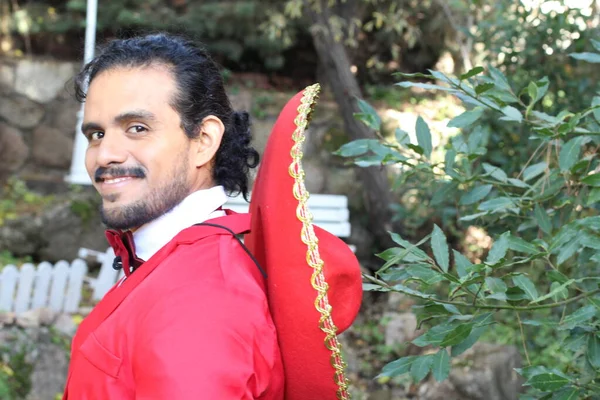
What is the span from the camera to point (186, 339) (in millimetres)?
1193

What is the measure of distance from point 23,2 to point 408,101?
4.35m

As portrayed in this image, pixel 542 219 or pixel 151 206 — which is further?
pixel 542 219

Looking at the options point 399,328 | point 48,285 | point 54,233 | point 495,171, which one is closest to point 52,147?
point 54,233

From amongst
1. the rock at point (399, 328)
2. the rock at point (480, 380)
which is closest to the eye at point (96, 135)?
the rock at point (480, 380)

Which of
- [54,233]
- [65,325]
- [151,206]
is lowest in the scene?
[65,325]

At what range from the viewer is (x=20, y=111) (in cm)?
835

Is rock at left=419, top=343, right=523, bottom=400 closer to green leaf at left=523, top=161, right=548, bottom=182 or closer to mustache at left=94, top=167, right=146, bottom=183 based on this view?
green leaf at left=523, top=161, right=548, bottom=182

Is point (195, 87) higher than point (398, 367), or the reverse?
point (195, 87)

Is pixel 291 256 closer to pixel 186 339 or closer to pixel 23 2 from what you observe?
pixel 186 339

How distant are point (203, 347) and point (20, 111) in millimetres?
7776

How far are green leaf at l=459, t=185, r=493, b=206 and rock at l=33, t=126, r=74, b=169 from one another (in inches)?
265

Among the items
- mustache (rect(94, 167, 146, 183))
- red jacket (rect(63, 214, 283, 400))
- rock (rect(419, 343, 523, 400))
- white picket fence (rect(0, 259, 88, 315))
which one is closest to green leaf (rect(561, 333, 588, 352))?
red jacket (rect(63, 214, 283, 400))

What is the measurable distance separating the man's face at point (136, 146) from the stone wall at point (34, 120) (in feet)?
23.1

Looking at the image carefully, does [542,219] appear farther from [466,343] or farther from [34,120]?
[34,120]
